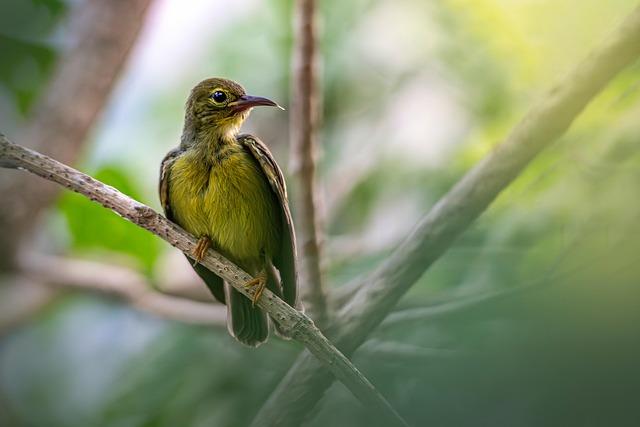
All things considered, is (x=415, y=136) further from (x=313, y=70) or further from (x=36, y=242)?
(x=36, y=242)

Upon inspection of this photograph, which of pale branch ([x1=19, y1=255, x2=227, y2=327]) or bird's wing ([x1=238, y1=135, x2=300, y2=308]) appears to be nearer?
bird's wing ([x1=238, y1=135, x2=300, y2=308])

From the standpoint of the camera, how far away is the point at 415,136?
5094mm

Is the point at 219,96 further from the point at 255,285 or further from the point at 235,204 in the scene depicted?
the point at 255,285

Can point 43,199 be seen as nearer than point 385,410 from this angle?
No

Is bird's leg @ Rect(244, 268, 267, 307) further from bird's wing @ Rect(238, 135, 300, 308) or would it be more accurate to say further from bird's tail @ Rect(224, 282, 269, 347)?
bird's tail @ Rect(224, 282, 269, 347)

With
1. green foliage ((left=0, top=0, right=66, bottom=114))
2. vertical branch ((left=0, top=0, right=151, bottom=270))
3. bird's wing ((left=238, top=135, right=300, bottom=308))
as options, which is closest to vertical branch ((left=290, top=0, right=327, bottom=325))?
bird's wing ((left=238, top=135, right=300, bottom=308))

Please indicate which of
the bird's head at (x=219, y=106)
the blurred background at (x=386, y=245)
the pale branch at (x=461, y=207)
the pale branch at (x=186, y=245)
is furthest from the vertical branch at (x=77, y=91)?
the pale branch at (x=461, y=207)

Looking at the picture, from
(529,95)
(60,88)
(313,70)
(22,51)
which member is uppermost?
(22,51)

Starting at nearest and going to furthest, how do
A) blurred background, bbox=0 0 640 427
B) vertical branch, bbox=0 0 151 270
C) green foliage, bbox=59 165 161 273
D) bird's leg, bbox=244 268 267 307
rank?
1. blurred background, bbox=0 0 640 427
2. bird's leg, bbox=244 268 267 307
3. vertical branch, bbox=0 0 151 270
4. green foliage, bbox=59 165 161 273

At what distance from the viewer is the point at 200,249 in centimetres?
274

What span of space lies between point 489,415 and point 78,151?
150 inches

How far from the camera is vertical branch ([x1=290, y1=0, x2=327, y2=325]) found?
2.99 metres

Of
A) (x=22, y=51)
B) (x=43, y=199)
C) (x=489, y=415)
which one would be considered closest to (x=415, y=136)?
(x=43, y=199)

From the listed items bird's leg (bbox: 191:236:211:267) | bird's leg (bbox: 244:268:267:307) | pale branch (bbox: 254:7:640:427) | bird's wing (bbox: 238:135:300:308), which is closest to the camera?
pale branch (bbox: 254:7:640:427)
